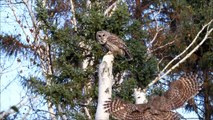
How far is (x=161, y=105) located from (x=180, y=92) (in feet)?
1.18

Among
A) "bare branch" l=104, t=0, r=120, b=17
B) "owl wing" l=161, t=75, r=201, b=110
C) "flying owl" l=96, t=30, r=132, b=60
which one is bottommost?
"owl wing" l=161, t=75, r=201, b=110

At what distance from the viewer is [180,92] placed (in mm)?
9180

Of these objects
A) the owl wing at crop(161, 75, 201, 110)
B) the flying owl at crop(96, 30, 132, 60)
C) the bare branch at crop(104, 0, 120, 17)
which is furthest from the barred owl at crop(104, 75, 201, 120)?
the bare branch at crop(104, 0, 120, 17)

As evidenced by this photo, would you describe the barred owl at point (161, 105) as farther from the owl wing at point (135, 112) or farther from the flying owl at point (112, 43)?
the flying owl at point (112, 43)

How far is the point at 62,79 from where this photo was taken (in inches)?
568

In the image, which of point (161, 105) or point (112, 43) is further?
point (112, 43)

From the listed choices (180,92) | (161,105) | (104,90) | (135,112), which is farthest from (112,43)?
(104,90)

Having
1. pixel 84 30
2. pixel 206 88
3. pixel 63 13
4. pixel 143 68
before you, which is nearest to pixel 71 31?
pixel 84 30

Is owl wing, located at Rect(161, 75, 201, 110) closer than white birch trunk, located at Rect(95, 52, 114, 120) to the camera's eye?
No

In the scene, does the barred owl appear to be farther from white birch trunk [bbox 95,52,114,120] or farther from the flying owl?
the flying owl

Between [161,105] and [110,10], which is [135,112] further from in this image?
[110,10]

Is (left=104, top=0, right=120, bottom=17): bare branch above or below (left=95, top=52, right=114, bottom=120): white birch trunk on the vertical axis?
above

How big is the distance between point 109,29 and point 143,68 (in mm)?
985

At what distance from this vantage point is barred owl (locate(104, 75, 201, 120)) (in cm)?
880
